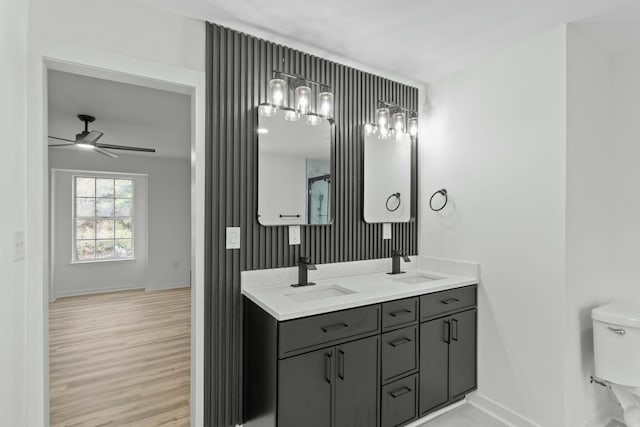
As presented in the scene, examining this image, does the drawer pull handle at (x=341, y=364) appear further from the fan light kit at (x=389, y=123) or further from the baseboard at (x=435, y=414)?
the fan light kit at (x=389, y=123)

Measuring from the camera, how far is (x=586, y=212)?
6.75ft

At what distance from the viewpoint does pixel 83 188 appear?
5.49m

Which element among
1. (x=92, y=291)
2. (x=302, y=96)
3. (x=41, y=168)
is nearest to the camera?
(x=41, y=168)

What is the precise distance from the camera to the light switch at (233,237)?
195 centimetres

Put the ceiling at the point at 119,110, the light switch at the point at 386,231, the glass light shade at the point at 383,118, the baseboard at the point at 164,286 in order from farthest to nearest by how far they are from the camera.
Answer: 1. the baseboard at the point at 164,286
2. the ceiling at the point at 119,110
3. the light switch at the point at 386,231
4. the glass light shade at the point at 383,118

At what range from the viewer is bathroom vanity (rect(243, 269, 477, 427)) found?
1.62 metres

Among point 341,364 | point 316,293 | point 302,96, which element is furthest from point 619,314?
point 302,96

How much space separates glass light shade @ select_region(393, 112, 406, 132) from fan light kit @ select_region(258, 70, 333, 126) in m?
0.54

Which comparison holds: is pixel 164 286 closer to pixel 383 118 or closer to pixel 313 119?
pixel 313 119

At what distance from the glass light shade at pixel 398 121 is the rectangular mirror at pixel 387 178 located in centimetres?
9

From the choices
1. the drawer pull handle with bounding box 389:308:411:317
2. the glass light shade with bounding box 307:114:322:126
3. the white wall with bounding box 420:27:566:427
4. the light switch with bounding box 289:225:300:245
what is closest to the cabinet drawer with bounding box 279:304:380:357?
the drawer pull handle with bounding box 389:308:411:317

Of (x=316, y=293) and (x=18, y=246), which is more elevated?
(x=18, y=246)

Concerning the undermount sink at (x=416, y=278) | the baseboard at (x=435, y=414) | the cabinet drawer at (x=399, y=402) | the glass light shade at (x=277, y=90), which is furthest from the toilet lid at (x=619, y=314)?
the glass light shade at (x=277, y=90)

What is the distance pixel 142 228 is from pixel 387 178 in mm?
5051
